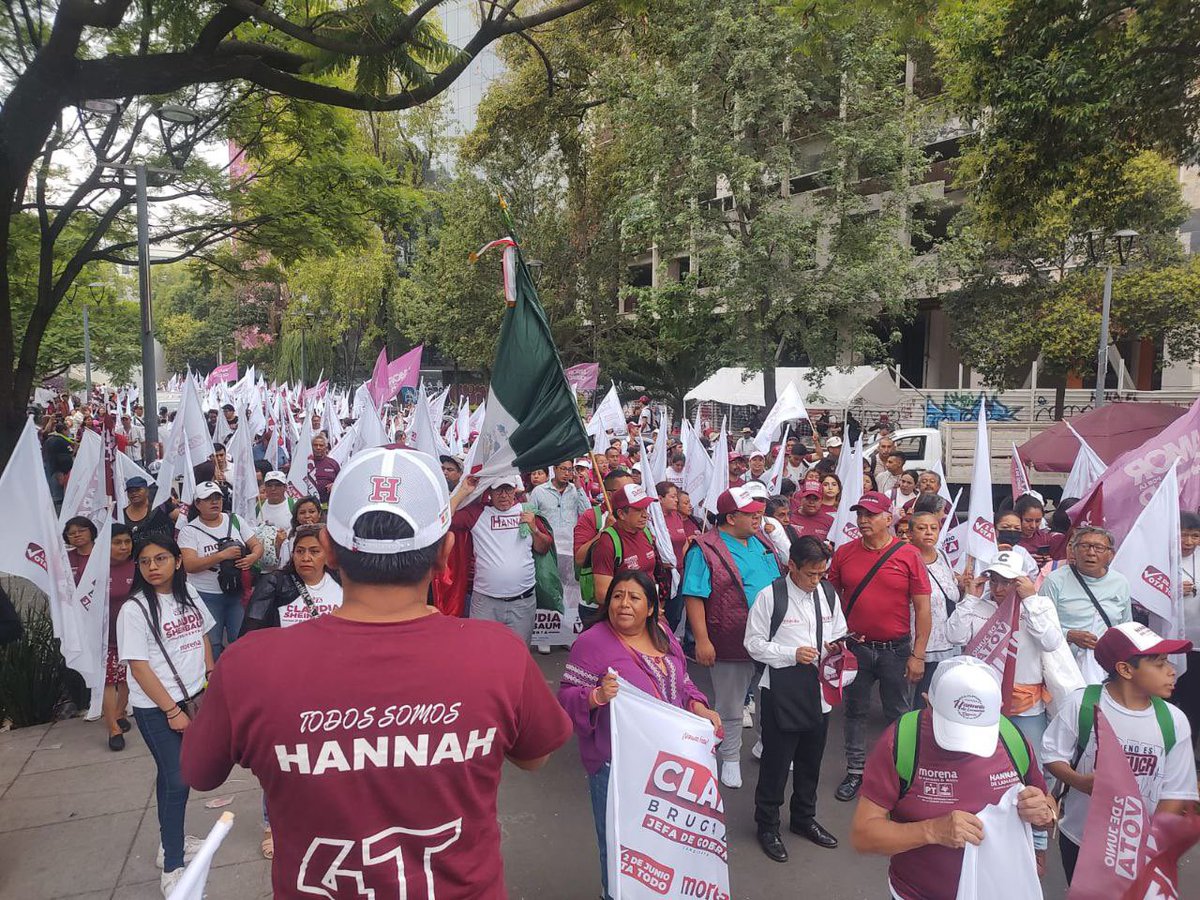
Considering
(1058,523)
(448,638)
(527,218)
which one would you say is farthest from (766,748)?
(527,218)

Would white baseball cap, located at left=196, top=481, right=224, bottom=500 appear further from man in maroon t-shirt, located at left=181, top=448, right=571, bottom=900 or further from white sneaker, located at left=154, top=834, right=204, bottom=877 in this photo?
→ man in maroon t-shirt, located at left=181, top=448, right=571, bottom=900

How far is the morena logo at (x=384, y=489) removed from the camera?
163 centimetres

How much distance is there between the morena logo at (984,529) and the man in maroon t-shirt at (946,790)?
366 cm

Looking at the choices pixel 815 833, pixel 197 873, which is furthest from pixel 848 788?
pixel 197 873

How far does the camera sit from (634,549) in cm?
562

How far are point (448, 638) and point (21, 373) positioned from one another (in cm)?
1010

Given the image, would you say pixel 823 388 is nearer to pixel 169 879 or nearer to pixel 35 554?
pixel 35 554

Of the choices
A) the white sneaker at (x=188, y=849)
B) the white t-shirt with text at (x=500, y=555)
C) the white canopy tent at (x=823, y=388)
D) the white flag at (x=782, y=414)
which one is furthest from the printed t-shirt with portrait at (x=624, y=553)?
the white canopy tent at (x=823, y=388)

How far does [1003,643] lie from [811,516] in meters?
3.69

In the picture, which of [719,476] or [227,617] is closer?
[227,617]

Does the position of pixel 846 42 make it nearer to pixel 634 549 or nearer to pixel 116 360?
pixel 634 549

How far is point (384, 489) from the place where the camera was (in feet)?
5.39

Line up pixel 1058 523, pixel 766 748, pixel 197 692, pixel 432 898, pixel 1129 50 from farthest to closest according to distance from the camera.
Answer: pixel 1129 50 < pixel 1058 523 < pixel 766 748 < pixel 197 692 < pixel 432 898

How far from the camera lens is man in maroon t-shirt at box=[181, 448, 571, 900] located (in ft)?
4.97
